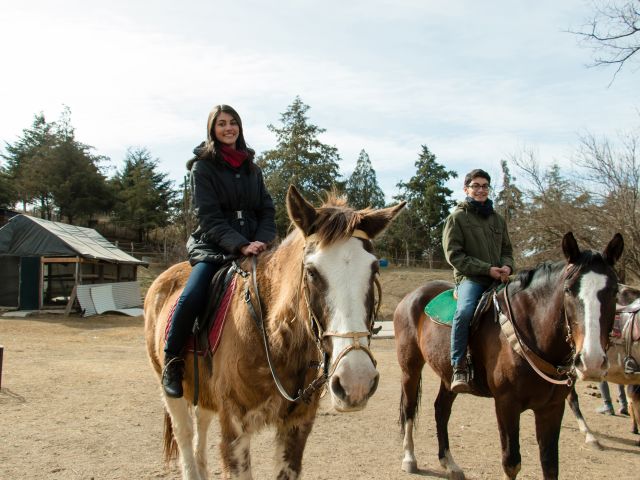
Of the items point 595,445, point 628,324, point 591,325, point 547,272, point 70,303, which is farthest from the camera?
point 70,303

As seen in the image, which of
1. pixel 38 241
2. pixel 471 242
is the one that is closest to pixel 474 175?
pixel 471 242

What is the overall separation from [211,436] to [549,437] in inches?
157

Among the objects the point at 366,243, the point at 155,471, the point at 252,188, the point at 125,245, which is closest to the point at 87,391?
the point at 155,471

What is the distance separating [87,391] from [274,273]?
7139mm

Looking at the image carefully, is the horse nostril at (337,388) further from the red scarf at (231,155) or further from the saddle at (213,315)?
the red scarf at (231,155)

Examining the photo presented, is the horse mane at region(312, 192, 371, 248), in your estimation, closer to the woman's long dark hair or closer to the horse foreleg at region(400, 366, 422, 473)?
the woman's long dark hair

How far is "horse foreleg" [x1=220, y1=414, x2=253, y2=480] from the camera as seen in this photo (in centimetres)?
291

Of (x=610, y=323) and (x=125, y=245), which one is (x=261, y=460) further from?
(x=125, y=245)

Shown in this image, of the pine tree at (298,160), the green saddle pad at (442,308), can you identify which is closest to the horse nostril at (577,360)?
the green saddle pad at (442,308)

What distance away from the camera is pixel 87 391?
875 centimetres

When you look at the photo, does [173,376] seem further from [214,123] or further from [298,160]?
[298,160]

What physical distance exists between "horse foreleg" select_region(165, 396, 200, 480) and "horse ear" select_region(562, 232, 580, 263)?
3.29 meters

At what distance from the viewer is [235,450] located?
2.91 meters

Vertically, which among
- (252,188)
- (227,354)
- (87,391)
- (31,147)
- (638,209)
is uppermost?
(31,147)
